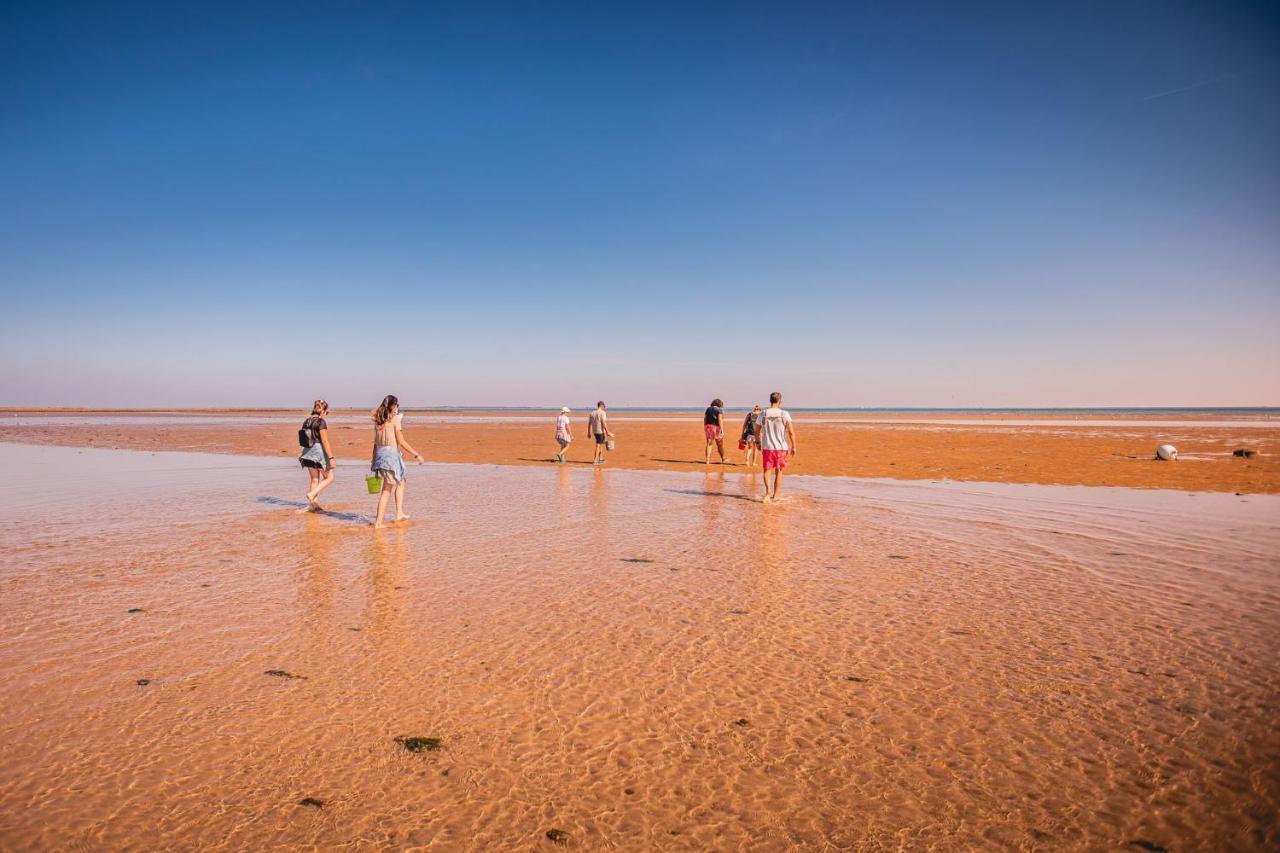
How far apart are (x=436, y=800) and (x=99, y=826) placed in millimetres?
1770

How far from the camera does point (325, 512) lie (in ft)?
43.2

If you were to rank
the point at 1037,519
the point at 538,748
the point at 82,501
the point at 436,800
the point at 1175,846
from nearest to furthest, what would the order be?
the point at 1175,846 → the point at 436,800 → the point at 538,748 → the point at 1037,519 → the point at 82,501

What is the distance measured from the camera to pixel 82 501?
14.1m

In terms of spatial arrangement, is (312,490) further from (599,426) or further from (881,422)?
(881,422)

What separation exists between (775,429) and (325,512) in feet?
32.5

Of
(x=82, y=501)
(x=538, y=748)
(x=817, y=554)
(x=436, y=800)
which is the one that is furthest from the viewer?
(x=82, y=501)

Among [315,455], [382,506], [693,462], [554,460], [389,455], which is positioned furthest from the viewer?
[554,460]

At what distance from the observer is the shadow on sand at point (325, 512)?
12.5 m

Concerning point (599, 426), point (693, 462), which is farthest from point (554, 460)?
point (693, 462)

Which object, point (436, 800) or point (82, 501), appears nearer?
point (436, 800)

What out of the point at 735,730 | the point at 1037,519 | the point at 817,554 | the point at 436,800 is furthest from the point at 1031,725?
the point at 1037,519

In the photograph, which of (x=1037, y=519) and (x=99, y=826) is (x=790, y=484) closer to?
(x=1037, y=519)

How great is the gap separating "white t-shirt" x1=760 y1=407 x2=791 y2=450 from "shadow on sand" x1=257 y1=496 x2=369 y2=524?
341 inches

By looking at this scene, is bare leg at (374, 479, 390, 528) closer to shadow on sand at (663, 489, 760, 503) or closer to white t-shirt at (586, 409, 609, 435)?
shadow on sand at (663, 489, 760, 503)
